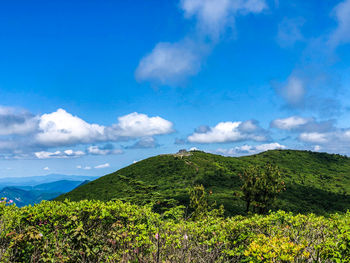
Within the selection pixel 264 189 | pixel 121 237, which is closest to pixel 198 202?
pixel 264 189

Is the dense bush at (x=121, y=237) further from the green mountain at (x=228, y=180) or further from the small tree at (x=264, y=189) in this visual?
the green mountain at (x=228, y=180)

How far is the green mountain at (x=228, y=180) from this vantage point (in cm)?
4234

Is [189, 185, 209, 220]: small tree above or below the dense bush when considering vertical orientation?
below

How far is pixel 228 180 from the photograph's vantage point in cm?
5500

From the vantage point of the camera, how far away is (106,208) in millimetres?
6754

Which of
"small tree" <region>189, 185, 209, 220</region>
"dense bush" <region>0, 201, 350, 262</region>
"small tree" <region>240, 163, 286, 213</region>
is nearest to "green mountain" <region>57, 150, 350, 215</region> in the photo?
"small tree" <region>240, 163, 286, 213</region>

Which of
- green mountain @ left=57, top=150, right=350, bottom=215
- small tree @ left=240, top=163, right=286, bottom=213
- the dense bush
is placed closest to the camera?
the dense bush

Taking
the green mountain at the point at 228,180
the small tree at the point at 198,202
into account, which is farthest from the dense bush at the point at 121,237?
the green mountain at the point at 228,180

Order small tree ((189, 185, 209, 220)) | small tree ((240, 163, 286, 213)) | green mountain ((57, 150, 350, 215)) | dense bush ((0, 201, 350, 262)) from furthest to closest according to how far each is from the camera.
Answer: green mountain ((57, 150, 350, 215)) → small tree ((240, 163, 286, 213)) → small tree ((189, 185, 209, 220)) → dense bush ((0, 201, 350, 262))

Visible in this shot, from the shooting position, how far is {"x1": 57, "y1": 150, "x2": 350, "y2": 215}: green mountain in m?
42.3

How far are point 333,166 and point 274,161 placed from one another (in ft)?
69.8

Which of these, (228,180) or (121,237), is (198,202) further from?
(228,180)

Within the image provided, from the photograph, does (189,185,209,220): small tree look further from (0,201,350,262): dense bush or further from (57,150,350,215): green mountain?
(0,201,350,262): dense bush

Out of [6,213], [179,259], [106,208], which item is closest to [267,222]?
[179,259]
